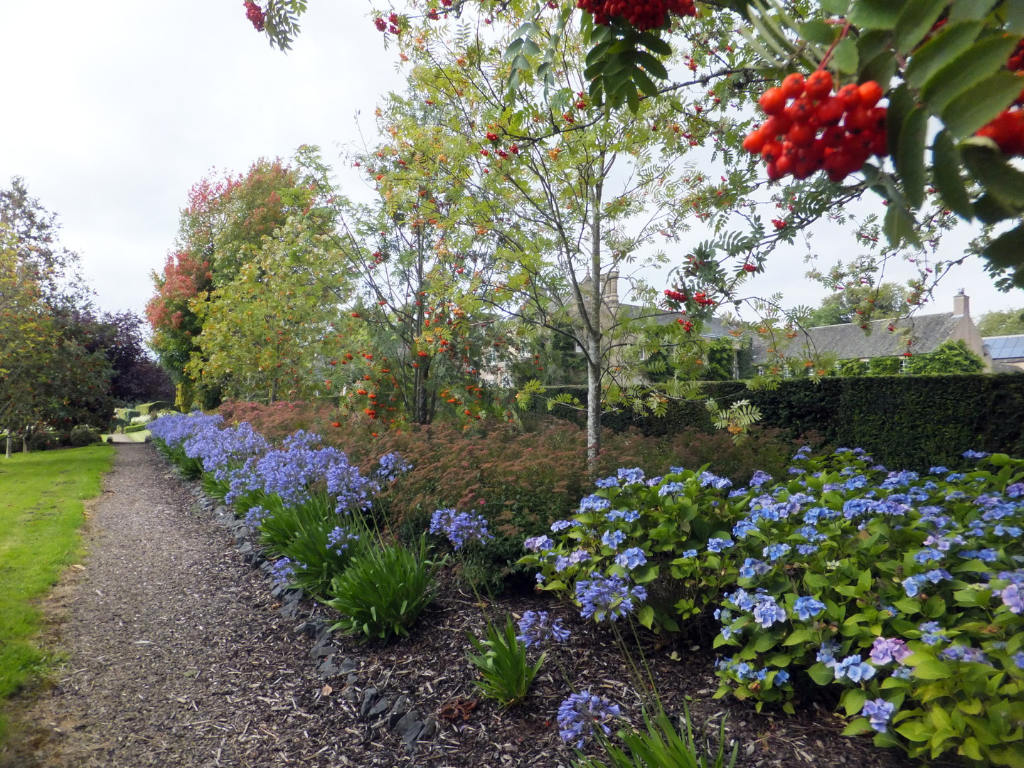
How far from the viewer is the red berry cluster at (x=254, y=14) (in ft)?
7.47

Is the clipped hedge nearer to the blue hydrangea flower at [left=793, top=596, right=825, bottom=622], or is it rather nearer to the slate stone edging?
the blue hydrangea flower at [left=793, top=596, right=825, bottom=622]

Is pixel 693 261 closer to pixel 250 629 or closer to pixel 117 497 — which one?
pixel 250 629

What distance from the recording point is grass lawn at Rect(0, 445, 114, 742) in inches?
143

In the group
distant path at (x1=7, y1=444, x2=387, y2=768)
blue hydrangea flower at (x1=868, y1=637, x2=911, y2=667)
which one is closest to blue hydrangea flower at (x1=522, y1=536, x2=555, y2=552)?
distant path at (x1=7, y1=444, x2=387, y2=768)

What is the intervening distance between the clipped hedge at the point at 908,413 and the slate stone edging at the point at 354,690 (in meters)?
3.81

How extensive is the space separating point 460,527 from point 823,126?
286 centimetres

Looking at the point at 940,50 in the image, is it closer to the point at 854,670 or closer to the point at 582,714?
the point at 854,670

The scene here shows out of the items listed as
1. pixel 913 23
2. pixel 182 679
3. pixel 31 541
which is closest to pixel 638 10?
pixel 913 23

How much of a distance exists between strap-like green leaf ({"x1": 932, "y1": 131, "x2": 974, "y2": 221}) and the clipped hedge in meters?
4.64

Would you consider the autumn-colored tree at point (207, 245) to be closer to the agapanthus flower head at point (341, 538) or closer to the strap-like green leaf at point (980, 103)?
the agapanthus flower head at point (341, 538)

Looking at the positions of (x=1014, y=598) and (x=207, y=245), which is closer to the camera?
(x=1014, y=598)

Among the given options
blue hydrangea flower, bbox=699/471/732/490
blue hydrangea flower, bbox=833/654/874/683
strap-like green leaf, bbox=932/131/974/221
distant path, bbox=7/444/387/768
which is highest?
strap-like green leaf, bbox=932/131/974/221

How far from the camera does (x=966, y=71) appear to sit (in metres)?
0.73

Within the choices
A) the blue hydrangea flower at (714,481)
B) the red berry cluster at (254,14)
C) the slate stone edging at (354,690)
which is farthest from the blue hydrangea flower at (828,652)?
the red berry cluster at (254,14)
